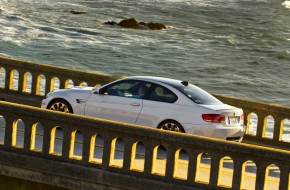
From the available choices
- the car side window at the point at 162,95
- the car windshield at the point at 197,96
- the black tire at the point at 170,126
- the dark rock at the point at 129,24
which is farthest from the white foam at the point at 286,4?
the black tire at the point at 170,126

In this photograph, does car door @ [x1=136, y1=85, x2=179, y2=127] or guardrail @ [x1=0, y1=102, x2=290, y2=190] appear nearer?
guardrail @ [x1=0, y1=102, x2=290, y2=190]

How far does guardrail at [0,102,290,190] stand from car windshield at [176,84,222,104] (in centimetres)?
314

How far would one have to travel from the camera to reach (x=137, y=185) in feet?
49.1

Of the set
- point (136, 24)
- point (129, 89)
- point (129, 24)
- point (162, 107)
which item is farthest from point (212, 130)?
point (136, 24)

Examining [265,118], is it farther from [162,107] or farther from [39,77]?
[39,77]

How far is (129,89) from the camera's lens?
19.8 metres

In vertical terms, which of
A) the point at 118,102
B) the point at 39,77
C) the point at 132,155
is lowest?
the point at 39,77

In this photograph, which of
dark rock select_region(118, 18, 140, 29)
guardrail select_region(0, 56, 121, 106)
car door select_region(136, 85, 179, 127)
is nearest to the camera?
car door select_region(136, 85, 179, 127)

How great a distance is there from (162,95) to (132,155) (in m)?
4.51

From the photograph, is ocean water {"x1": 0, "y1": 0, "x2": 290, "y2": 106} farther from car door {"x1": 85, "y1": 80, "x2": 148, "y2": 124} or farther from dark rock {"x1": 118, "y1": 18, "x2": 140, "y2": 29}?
car door {"x1": 85, "y1": 80, "x2": 148, "y2": 124}

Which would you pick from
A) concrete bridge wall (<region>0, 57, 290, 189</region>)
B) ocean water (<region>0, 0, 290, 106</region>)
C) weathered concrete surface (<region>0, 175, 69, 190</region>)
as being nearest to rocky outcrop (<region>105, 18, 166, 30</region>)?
ocean water (<region>0, 0, 290, 106</region>)

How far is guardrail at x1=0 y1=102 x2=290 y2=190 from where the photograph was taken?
566 inches

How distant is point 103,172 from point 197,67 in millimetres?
35946

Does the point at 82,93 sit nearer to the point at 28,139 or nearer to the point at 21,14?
the point at 28,139
